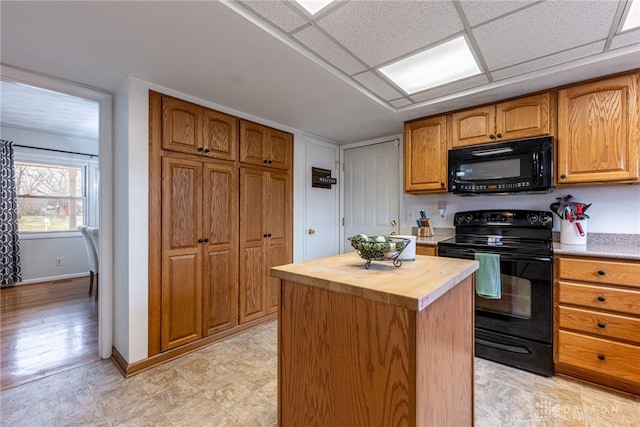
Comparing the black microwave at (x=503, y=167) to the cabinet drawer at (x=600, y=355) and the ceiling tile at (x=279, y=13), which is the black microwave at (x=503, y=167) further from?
the ceiling tile at (x=279, y=13)

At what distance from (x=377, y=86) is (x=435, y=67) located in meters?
0.45

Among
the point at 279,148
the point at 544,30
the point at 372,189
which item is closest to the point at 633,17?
the point at 544,30

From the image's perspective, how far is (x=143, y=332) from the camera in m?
2.15

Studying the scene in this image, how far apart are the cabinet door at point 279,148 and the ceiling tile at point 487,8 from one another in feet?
6.92

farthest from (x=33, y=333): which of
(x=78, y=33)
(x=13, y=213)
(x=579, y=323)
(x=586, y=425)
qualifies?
(x=579, y=323)

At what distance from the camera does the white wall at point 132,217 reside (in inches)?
82.4

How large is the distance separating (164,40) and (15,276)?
4772 mm

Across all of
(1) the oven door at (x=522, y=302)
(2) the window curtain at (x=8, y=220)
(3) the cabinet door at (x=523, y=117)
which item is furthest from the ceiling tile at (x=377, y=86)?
(2) the window curtain at (x=8, y=220)

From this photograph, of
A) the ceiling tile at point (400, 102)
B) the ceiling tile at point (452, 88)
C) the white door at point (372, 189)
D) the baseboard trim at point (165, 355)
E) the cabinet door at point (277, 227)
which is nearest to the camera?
the baseboard trim at point (165, 355)

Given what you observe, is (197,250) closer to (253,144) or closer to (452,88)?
(253,144)

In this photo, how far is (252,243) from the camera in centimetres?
294

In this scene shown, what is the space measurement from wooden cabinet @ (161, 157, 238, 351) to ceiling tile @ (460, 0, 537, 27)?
2145 millimetres

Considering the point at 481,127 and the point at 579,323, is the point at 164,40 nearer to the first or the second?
the point at 481,127

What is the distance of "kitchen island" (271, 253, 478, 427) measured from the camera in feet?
2.99
